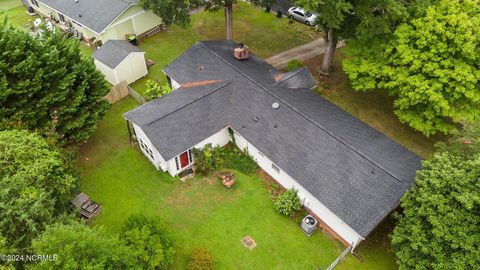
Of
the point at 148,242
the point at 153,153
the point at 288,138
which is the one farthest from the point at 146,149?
the point at 288,138

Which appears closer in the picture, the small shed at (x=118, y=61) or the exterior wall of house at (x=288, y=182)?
the exterior wall of house at (x=288, y=182)

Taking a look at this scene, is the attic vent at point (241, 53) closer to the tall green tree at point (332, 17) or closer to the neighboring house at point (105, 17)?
the tall green tree at point (332, 17)

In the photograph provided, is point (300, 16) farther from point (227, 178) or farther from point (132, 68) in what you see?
point (227, 178)

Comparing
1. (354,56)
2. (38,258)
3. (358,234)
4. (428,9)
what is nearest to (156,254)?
(38,258)

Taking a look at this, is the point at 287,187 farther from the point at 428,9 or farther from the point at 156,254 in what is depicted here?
the point at 428,9

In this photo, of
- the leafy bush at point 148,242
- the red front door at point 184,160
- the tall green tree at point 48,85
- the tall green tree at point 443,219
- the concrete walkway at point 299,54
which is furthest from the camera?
the concrete walkway at point 299,54

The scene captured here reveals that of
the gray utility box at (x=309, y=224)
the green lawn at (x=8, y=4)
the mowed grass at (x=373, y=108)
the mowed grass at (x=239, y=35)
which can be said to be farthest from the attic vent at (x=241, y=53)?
the green lawn at (x=8, y=4)
